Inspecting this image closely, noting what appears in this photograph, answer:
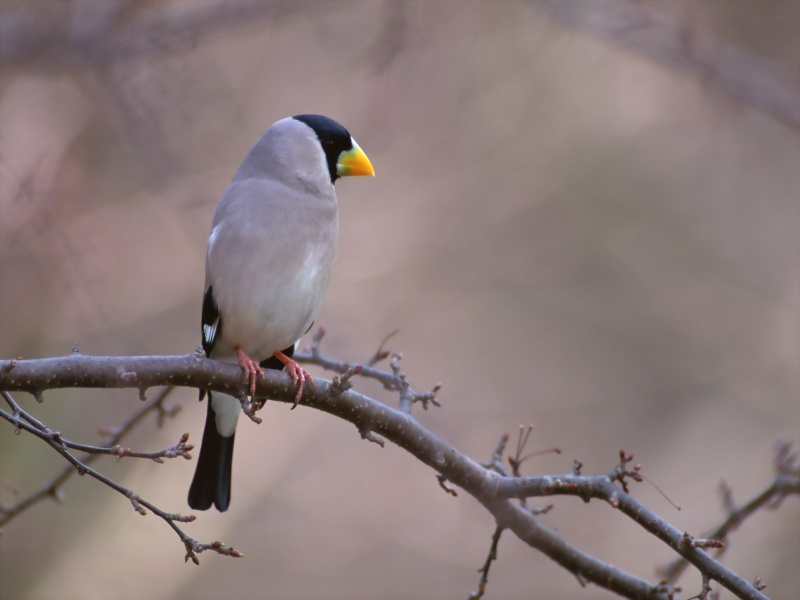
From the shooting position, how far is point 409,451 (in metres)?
3.39

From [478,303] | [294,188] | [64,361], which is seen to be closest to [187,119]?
[294,188]

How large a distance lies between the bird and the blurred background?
Answer: 84 cm

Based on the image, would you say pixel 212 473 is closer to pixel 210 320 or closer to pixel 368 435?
pixel 210 320

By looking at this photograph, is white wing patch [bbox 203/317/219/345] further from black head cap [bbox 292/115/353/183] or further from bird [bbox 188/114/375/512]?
black head cap [bbox 292/115/353/183]

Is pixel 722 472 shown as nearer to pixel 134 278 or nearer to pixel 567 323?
pixel 567 323

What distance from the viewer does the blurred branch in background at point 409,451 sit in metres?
2.71

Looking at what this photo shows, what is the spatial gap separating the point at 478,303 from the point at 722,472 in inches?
116

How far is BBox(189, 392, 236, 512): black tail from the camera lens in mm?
4207

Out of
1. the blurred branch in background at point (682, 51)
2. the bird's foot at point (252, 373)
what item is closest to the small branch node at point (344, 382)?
the bird's foot at point (252, 373)

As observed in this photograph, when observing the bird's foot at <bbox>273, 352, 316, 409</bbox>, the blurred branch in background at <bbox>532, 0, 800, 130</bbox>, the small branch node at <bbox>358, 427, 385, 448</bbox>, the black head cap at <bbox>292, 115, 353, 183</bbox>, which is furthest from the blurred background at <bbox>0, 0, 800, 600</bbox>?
the small branch node at <bbox>358, 427, 385, 448</bbox>

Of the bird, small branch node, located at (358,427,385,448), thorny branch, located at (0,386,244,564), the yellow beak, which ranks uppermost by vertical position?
the yellow beak

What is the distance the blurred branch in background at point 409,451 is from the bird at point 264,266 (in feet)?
1.07

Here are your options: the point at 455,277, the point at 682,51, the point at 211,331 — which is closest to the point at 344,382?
the point at 211,331

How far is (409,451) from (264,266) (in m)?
1.04
